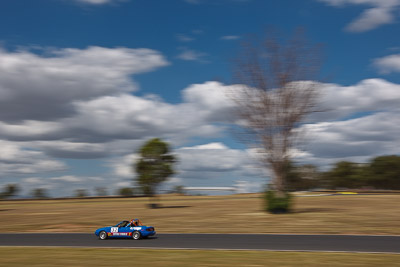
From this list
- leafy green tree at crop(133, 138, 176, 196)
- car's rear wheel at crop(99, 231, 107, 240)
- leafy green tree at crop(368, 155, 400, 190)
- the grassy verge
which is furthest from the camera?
leafy green tree at crop(368, 155, 400, 190)

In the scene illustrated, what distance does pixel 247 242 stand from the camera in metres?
17.2

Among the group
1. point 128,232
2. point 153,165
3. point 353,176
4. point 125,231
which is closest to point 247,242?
point 128,232

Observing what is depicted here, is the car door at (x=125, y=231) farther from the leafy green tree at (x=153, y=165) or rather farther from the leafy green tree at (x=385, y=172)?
the leafy green tree at (x=385, y=172)

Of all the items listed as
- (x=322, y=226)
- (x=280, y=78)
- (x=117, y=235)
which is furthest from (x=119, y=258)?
(x=280, y=78)

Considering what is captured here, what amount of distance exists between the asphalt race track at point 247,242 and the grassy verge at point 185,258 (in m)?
1.43

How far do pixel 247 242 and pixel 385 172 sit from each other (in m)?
108

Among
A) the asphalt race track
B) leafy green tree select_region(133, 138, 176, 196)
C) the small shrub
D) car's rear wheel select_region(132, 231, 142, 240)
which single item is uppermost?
leafy green tree select_region(133, 138, 176, 196)

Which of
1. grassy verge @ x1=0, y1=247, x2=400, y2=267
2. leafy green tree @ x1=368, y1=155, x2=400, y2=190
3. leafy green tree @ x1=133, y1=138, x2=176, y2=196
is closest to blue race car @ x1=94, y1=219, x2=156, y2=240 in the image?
grassy verge @ x1=0, y1=247, x2=400, y2=267

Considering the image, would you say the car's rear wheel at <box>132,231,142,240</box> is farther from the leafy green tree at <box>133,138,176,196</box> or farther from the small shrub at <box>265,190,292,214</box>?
→ the leafy green tree at <box>133,138,176,196</box>

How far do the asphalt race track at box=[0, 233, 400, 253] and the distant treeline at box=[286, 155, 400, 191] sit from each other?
88.7 meters

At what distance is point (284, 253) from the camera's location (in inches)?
540

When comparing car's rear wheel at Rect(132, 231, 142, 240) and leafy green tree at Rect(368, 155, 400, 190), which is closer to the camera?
car's rear wheel at Rect(132, 231, 142, 240)

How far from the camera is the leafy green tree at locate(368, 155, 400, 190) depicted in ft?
366

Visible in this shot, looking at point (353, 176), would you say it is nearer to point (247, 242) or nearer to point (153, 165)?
point (153, 165)
